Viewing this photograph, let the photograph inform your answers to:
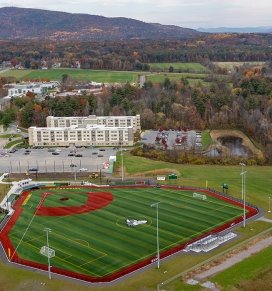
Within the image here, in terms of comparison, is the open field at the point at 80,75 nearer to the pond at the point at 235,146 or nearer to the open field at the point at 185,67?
the open field at the point at 185,67

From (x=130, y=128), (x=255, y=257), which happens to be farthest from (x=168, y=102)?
(x=255, y=257)

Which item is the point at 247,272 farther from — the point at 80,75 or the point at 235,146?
the point at 80,75

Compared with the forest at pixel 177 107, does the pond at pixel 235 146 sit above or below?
below

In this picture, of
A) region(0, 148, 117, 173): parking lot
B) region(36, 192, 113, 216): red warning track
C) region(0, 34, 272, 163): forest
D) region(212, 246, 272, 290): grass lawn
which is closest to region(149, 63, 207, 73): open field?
region(0, 34, 272, 163): forest

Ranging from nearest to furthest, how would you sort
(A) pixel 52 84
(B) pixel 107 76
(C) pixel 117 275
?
1. (C) pixel 117 275
2. (A) pixel 52 84
3. (B) pixel 107 76

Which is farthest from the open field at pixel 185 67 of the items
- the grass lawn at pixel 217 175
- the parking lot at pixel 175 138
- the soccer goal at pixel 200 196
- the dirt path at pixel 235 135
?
the soccer goal at pixel 200 196

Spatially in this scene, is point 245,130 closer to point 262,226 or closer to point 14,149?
point 14,149
